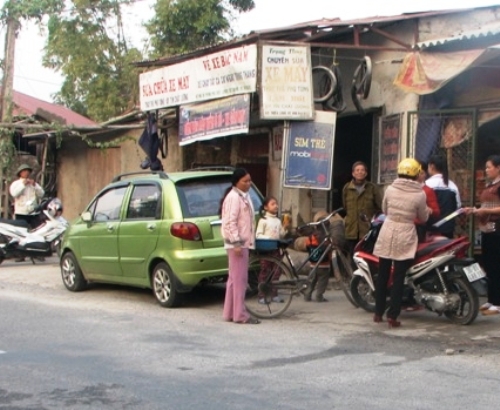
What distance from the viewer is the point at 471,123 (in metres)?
10.3

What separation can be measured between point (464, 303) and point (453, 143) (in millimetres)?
2994

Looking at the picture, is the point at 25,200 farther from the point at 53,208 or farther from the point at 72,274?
the point at 72,274

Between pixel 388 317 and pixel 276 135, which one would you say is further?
pixel 276 135

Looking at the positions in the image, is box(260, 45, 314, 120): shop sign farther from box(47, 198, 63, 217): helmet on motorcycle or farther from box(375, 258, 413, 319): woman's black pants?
box(47, 198, 63, 217): helmet on motorcycle

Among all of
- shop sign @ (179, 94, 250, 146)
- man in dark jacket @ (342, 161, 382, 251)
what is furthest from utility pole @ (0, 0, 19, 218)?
man in dark jacket @ (342, 161, 382, 251)

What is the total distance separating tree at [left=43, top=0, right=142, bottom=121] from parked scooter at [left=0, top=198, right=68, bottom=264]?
42.3ft

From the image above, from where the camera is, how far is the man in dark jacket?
Result: 401 inches

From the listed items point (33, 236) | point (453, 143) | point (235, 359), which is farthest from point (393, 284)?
point (33, 236)

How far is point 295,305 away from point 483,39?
158 inches

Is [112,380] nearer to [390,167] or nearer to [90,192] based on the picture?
A: [390,167]

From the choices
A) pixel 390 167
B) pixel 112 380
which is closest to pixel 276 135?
pixel 390 167

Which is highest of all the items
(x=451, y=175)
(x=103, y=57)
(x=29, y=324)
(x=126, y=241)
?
(x=103, y=57)

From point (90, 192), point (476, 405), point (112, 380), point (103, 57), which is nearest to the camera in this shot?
point (476, 405)

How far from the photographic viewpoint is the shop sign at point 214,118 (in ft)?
38.0
